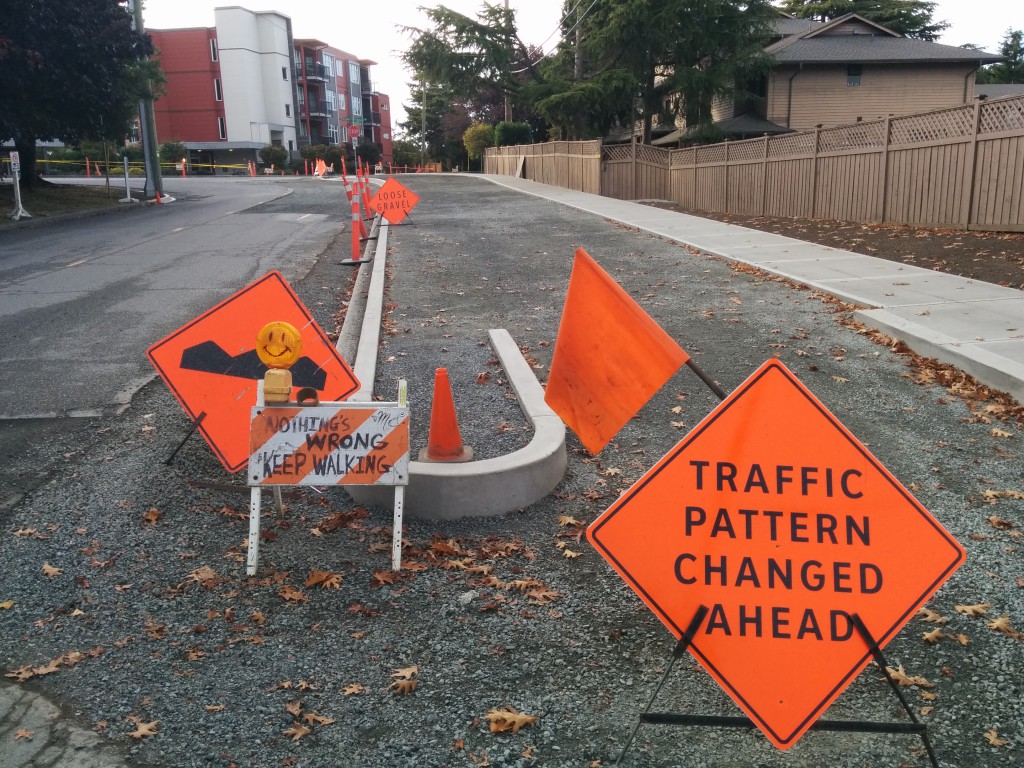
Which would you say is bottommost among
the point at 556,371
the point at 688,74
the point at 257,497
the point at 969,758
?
the point at 969,758

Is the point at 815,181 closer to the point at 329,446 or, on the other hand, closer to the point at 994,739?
A: the point at 329,446

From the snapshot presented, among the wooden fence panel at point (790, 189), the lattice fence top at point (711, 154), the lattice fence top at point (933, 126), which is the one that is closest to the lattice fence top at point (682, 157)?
the lattice fence top at point (711, 154)

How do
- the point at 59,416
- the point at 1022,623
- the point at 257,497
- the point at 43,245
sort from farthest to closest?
1. the point at 43,245
2. the point at 59,416
3. the point at 257,497
4. the point at 1022,623

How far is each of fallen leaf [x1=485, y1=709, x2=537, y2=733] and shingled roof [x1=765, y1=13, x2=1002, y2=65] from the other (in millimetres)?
35900

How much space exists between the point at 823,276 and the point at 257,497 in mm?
8891

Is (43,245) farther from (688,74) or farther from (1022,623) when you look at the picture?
(688,74)

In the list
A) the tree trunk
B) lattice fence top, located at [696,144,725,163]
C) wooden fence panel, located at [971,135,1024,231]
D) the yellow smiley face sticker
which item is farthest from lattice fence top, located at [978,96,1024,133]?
the tree trunk

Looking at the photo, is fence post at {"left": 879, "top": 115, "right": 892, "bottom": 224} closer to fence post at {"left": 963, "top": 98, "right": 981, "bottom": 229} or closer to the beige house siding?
fence post at {"left": 963, "top": 98, "right": 981, "bottom": 229}

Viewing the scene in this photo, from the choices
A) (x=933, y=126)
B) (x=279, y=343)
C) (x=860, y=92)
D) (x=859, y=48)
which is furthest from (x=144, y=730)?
(x=859, y=48)

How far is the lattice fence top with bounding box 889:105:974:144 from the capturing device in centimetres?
1454

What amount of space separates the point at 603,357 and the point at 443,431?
1.90 metres

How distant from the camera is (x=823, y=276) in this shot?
1134 cm

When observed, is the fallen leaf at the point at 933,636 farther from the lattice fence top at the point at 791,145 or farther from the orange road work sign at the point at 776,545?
the lattice fence top at the point at 791,145

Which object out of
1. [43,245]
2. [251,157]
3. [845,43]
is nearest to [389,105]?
[251,157]
